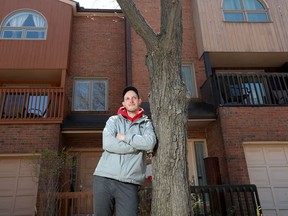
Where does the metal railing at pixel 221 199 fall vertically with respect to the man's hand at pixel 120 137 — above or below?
below

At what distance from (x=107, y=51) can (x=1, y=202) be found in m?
6.84

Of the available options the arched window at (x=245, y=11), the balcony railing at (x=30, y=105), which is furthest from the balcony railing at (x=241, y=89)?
the balcony railing at (x=30, y=105)

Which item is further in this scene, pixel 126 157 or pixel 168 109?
pixel 168 109

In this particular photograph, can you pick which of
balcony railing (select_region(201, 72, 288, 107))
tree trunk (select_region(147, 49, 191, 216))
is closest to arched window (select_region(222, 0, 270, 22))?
balcony railing (select_region(201, 72, 288, 107))

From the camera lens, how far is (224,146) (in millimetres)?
7922

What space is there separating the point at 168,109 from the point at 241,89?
247 inches

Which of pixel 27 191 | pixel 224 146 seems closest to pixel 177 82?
pixel 224 146

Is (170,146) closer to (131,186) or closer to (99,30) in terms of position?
(131,186)

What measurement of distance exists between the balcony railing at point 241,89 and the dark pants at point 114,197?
6292 mm

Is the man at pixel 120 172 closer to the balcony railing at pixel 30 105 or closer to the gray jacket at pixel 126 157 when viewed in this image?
the gray jacket at pixel 126 157

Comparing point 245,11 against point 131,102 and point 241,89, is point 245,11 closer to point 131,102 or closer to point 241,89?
point 241,89

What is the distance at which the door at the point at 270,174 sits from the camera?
799 cm

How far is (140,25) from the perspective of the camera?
13.0ft

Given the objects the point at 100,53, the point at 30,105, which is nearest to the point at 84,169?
the point at 30,105
